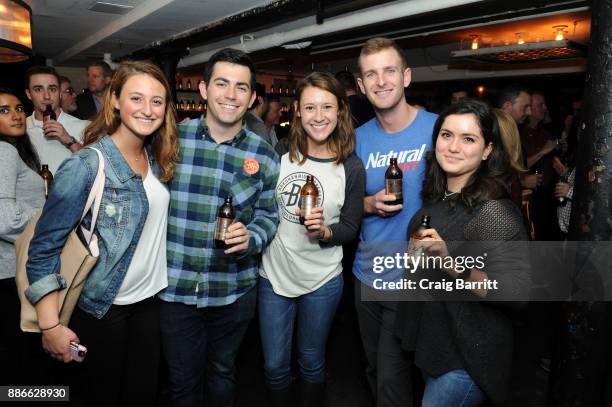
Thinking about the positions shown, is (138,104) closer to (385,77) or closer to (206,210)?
(206,210)

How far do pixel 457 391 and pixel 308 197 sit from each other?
1038mm

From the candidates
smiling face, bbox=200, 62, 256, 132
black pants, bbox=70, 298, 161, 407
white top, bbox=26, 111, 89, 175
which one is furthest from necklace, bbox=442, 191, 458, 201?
white top, bbox=26, 111, 89, 175

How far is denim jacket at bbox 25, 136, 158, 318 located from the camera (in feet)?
5.55

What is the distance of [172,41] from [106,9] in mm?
1404

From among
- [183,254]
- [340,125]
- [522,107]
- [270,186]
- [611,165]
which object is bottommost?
[183,254]

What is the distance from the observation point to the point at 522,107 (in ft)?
13.9

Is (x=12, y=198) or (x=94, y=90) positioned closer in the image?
(x=12, y=198)

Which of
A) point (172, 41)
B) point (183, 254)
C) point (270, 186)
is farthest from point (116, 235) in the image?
point (172, 41)

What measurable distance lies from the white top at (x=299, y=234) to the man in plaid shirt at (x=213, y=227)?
0.28 feet

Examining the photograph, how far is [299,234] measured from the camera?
2322 millimetres

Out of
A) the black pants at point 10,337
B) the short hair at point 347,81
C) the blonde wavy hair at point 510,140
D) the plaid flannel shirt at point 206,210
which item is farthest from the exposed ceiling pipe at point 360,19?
the black pants at point 10,337

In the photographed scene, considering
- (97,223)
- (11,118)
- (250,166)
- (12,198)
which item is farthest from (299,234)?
(11,118)

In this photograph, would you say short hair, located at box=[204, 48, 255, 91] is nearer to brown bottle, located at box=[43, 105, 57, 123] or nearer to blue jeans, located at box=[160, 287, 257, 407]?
blue jeans, located at box=[160, 287, 257, 407]

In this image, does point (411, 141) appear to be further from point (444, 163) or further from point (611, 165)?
point (611, 165)
